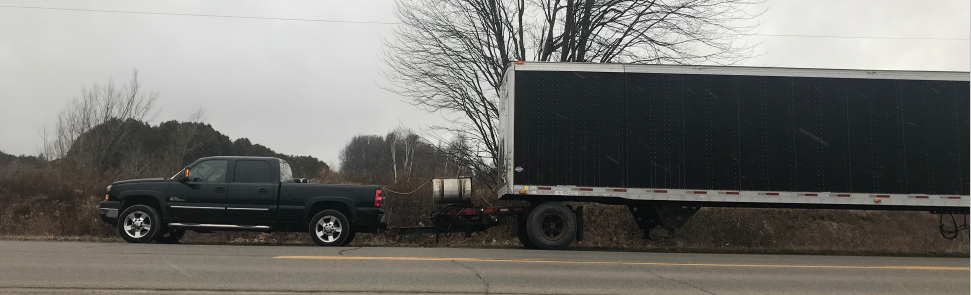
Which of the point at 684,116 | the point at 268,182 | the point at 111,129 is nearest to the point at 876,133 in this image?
the point at 684,116

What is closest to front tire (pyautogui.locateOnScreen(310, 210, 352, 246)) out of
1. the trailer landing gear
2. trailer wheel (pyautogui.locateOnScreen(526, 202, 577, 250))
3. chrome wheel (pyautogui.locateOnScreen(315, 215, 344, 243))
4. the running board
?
chrome wheel (pyautogui.locateOnScreen(315, 215, 344, 243))

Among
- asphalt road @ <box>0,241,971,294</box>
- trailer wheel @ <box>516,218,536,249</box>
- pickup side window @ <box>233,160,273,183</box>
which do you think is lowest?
asphalt road @ <box>0,241,971,294</box>

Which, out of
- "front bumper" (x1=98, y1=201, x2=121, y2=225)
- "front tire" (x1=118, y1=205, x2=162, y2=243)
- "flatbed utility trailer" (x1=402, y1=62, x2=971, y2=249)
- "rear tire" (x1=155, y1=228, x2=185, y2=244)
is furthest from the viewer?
"rear tire" (x1=155, y1=228, x2=185, y2=244)

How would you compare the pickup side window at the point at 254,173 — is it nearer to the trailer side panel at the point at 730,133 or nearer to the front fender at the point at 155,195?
the front fender at the point at 155,195

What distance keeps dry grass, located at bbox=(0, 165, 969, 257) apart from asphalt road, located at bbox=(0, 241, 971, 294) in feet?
20.5

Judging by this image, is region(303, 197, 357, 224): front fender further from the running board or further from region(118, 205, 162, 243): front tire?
region(118, 205, 162, 243): front tire

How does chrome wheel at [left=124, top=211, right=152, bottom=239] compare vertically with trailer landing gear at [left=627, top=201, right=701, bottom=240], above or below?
below

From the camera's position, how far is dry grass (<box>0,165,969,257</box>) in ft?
58.6

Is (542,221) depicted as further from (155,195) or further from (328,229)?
(155,195)

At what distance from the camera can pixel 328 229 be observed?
1361cm

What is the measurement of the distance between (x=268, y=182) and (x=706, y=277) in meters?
8.48

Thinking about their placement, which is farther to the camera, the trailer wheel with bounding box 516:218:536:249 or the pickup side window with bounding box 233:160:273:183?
the trailer wheel with bounding box 516:218:536:249

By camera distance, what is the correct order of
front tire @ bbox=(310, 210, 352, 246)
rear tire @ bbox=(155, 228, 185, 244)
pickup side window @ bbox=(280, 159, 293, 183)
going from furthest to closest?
rear tire @ bbox=(155, 228, 185, 244) < pickup side window @ bbox=(280, 159, 293, 183) < front tire @ bbox=(310, 210, 352, 246)

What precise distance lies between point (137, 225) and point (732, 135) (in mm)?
11278
